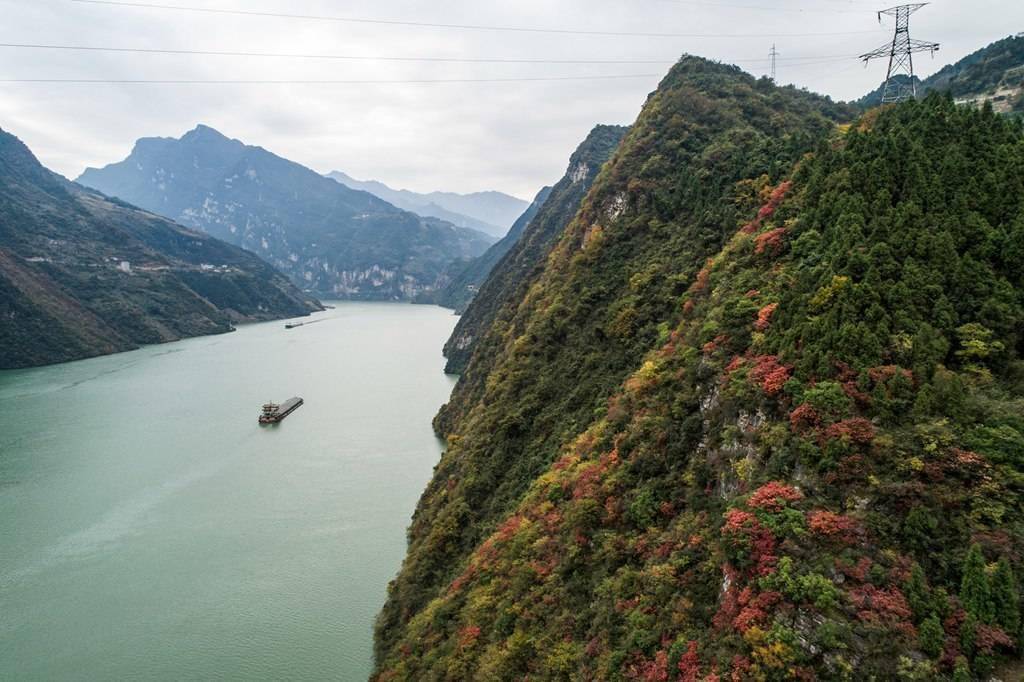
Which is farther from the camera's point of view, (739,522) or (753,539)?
(739,522)

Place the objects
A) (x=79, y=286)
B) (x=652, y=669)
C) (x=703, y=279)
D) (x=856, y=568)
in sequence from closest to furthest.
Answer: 1. (x=856, y=568)
2. (x=652, y=669)
3. (x=703, y=279)
4. (x=79, y=286)

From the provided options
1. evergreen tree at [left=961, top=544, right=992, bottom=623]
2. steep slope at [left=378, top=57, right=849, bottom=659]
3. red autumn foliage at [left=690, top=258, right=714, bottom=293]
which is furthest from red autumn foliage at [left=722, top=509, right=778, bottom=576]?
red autumn foliage at [left=690, top=258, right=714, bottom=293]

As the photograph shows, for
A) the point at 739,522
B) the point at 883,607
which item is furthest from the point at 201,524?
the point at 883,607

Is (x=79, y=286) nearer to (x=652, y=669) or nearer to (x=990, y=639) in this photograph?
(x=652, y=669)

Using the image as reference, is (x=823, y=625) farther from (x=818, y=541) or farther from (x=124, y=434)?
(x=124, y=434)

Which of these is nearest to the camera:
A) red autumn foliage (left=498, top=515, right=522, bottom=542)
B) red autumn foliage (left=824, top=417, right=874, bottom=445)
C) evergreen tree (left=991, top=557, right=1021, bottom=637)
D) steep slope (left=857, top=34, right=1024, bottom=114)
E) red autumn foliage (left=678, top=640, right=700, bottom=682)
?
Result: evergreen tree (left=991, top=557, right=1021, bottom=637)

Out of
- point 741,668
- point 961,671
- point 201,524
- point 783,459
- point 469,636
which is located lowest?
point 201,524

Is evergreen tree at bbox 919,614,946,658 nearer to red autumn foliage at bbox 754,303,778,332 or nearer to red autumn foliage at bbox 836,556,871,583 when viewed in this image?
red autumn foliage at bbox 836,556,871,583

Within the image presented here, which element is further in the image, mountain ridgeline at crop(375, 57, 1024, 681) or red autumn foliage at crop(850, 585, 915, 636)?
mountain ridgeline at crop(375, 57, 1024, 681)
